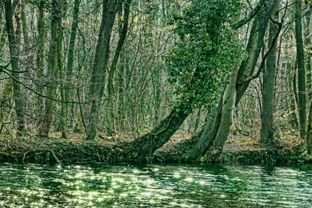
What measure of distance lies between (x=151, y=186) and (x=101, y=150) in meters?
8.67

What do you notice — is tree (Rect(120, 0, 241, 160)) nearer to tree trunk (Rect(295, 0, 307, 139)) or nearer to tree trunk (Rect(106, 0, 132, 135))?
tree trunk (Rect(106, 0, 132, 135))

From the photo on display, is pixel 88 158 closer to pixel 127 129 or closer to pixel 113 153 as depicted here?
pixel 113 153

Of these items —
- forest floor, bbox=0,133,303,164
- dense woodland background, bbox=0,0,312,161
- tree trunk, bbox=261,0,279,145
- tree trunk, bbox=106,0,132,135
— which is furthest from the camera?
tree trunk, bbox=261,0,279,145

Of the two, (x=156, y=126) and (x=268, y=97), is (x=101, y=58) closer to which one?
Answer: (x=156, y=126)

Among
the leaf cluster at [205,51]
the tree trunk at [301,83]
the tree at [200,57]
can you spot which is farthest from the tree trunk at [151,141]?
the tree trunk at [301,83]

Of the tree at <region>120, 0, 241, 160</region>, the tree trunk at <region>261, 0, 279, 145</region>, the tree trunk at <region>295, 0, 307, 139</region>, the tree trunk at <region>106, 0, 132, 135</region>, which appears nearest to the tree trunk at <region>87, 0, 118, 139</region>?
the tree trunk at <region>106, 0, 132, 135</region>

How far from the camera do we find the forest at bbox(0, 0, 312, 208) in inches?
640

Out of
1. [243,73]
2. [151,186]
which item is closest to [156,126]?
[243,73]

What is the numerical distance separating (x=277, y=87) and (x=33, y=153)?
2140 centimetres

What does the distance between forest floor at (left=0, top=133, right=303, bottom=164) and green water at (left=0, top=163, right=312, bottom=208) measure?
4.99 ft

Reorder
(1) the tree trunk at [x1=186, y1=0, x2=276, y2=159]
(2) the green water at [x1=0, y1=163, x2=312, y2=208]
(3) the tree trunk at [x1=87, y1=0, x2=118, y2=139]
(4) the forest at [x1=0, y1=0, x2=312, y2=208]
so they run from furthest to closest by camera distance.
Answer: (3) the tree trunk at [x1=87, y1=0, x2=118, y2=139] → (1) the tree trunk at [x1=186, y1=0, x2=276, y2=159] → (4) the forest at [x1=0, y1=0, x2=312, y2=208] → (2) the green water at [x1=0, y1=163, x2=312, y2=208]

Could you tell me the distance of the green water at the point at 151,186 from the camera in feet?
46.1

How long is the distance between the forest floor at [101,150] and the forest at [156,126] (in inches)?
2.2

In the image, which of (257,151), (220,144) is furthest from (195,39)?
(257,151)
